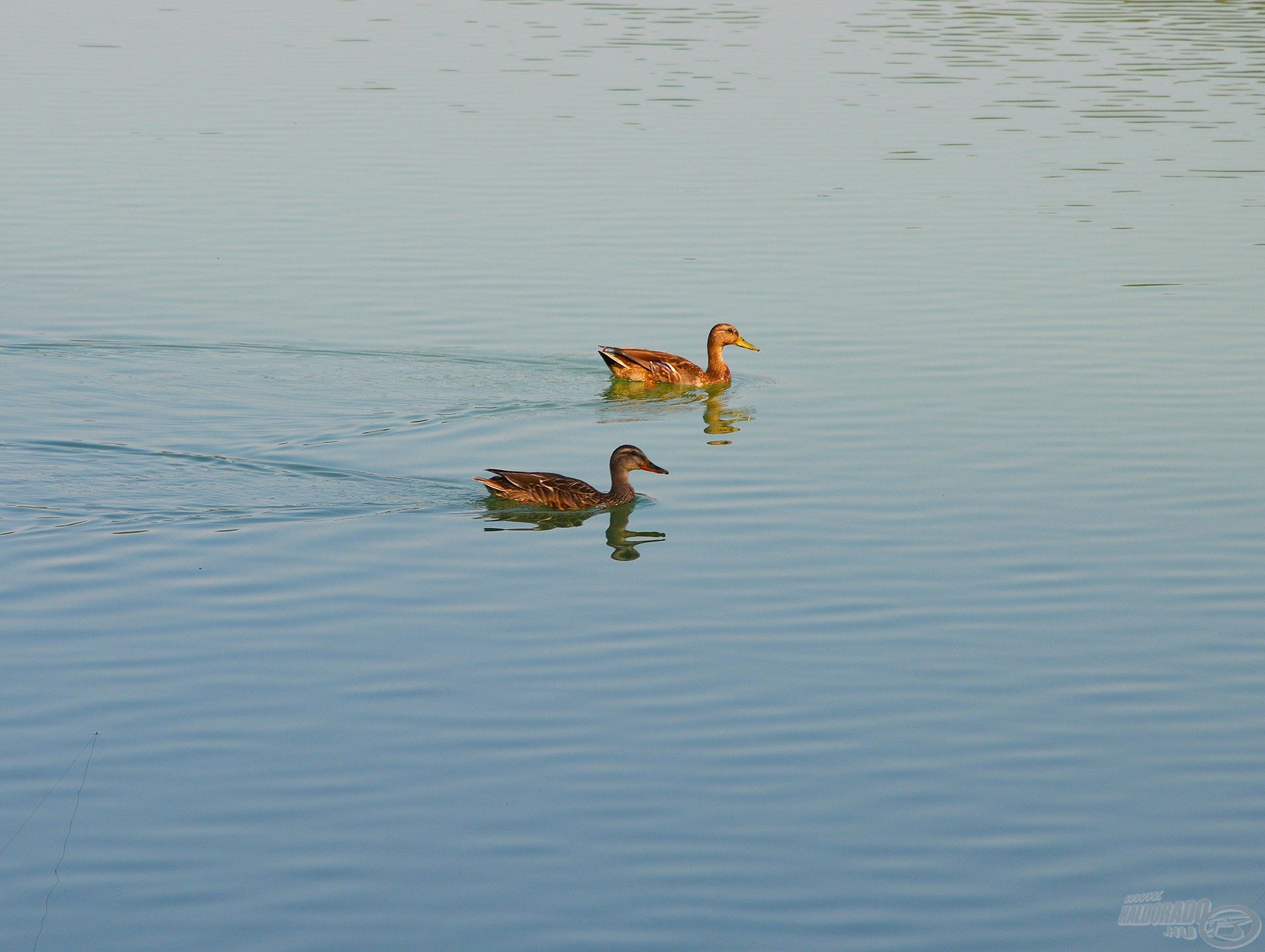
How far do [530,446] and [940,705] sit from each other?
635cm

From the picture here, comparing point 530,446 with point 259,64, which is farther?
point 259,64

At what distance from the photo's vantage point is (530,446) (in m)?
15.7

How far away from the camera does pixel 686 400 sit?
60.1ft

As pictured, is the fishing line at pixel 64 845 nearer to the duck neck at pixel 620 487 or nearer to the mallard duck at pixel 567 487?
the mallard duck at pixel 567 487

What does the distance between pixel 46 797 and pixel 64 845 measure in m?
0.52

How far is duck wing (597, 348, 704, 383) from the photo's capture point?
17625 mm

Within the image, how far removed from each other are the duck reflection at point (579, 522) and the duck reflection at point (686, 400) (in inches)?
103

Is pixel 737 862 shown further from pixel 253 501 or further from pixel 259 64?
pixel 259 64

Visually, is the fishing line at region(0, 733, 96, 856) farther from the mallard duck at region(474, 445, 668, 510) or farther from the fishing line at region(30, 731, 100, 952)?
the mallard duck at region(474, 445, 668, 510)

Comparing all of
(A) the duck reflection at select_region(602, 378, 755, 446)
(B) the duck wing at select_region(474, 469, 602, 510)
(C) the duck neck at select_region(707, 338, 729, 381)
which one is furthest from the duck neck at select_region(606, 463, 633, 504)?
(C) the duck neck at select_region(707, 338, 729, 381)

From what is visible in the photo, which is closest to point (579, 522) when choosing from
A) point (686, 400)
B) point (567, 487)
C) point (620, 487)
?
point (567, 487)

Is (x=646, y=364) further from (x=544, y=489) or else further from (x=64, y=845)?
(x=64, y=845)

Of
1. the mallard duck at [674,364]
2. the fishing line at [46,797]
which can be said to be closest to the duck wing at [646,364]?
the mallard duck at [674,364]

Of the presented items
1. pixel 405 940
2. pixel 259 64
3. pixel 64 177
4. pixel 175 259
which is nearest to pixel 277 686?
pixel 405 940
